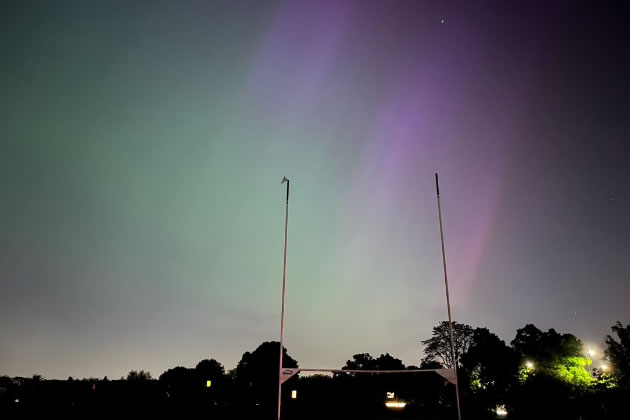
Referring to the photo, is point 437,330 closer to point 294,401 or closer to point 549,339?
point 549,339

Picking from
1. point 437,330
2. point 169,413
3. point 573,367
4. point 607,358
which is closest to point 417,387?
point 437,330

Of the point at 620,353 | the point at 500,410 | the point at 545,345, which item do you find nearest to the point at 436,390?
the point at 500,410

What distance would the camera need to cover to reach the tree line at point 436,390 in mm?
43688

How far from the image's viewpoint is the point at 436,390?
237 feet

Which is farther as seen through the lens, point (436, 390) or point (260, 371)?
point (260, 371)

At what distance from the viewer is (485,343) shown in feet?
228

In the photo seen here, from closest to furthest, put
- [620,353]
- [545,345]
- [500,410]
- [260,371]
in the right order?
[620,353], [545,345], [500,410], [260,371]

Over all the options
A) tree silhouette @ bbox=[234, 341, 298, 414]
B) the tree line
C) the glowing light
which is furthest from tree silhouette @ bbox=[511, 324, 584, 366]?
tree silhouette @ bbox=[234, 341, 298, 414]

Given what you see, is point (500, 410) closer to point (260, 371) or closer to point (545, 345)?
point (545, 345)

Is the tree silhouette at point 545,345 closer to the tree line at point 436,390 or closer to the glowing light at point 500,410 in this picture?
the tree line at point 436,390

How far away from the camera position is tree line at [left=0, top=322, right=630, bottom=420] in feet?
143

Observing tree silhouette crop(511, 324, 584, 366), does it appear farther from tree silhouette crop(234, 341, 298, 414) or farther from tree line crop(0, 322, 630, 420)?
tree silhouette crop(234, 341, 298, 414)

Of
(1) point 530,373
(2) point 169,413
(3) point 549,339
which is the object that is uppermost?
(3) point 549,339

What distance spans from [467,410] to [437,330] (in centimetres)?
1953
